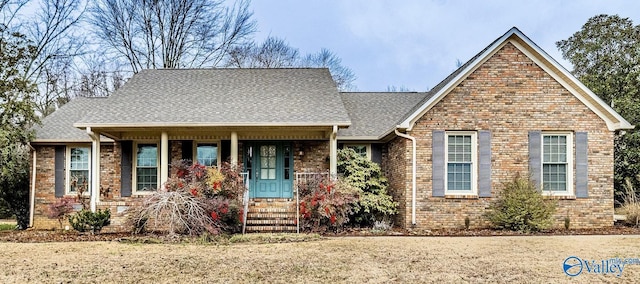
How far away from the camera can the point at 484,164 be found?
13.8 metres

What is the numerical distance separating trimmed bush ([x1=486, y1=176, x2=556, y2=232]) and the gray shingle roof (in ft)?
13.5

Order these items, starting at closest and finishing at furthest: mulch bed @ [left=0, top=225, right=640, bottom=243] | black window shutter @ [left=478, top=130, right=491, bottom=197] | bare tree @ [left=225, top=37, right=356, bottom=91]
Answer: mulch bed @ [left=0, top=225, right=640, bottom=243], black window shutter @ [left=478, top=130, right=491, bottom=197], bare tree @ [left=225, top=37, right=356, bottom=91]

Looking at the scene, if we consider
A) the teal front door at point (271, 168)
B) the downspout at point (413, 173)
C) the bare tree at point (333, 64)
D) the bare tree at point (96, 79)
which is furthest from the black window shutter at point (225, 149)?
the bare tree at point (333, 64)

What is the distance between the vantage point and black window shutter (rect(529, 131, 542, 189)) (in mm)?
13781

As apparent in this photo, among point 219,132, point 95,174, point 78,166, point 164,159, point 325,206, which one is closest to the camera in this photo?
point 325,206

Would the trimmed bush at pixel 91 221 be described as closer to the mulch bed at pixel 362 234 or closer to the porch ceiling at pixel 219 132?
the mulch bed at pixel 362 234

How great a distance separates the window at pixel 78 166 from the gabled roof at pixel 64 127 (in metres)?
0.49

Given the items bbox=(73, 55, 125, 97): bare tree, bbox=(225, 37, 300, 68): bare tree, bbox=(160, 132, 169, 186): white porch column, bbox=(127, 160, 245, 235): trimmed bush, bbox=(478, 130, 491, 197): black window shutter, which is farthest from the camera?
bbox=(225, 37, 300, 68): bare tree

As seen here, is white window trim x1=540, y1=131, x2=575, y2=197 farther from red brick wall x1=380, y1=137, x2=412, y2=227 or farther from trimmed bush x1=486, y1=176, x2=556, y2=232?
red brick wall x1=380, y1=137, x2=412, y2=227

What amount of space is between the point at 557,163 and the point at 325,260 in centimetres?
812

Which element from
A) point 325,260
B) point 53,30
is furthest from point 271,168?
point 53,30

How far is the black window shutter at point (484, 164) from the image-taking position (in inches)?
541

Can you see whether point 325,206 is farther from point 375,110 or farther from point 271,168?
point 375,110

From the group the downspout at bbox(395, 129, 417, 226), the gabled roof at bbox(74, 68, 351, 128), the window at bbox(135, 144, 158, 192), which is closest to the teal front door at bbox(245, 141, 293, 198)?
the gabled roof at bbox(74, 68, 351, 128)
